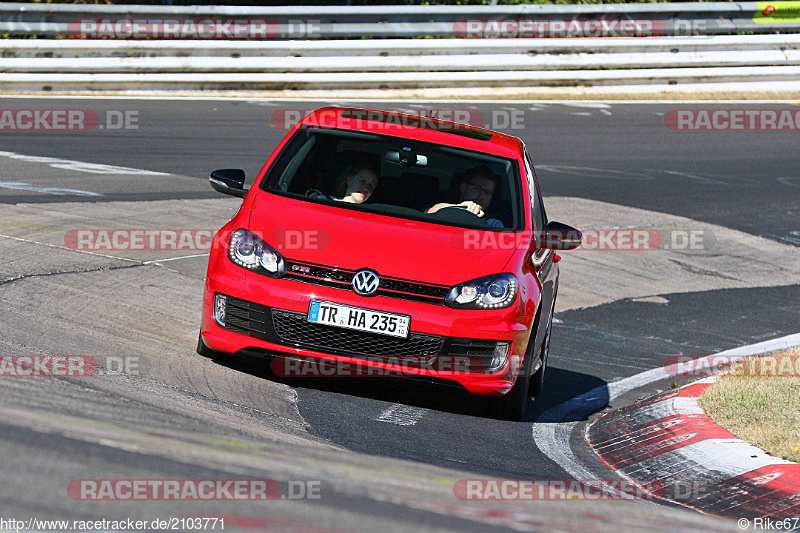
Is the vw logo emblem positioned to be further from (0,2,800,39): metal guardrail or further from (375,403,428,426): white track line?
(0,2,800,39): metal guardrail

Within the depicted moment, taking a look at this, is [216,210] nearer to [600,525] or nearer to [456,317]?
[456,317]

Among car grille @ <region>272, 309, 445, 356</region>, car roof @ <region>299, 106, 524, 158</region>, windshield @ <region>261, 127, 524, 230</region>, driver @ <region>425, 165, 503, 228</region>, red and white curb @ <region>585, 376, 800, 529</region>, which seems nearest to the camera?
red and white curb @ <region>585, 376, 800, 529</region>

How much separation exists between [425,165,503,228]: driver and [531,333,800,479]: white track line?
1.36 meters

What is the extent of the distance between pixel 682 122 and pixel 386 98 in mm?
5427

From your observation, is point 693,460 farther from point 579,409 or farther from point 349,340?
point 349,340

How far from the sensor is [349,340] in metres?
6.11

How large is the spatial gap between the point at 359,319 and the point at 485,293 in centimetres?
71

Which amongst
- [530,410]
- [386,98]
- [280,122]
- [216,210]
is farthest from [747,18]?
[530,410]

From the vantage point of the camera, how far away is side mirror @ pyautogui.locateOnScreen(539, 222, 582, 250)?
717 centimetres

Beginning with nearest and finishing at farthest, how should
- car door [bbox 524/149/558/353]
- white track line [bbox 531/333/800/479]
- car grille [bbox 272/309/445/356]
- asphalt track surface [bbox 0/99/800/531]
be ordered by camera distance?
asphalt track surface [bbox 0/99/800/531] < white track line [bbox 531/333/800/479] < car grille [bbox 272/309/445/356] < car door [bbox 524/149/558/353]

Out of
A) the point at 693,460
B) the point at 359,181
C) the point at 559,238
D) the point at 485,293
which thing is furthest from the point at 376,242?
the point at 693,460

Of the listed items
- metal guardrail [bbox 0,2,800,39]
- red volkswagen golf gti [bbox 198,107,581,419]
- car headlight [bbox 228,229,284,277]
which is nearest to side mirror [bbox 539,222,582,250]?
red volkswagen golf gti [bbox 198,107,581,419]

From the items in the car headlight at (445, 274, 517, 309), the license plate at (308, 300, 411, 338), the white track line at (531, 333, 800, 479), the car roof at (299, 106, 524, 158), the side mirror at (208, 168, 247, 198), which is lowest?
the white track line at (531, 333, 800, 479)

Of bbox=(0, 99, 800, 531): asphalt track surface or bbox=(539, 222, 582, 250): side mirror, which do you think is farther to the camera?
bbox=(539, 222, 582, 250): side mirror
